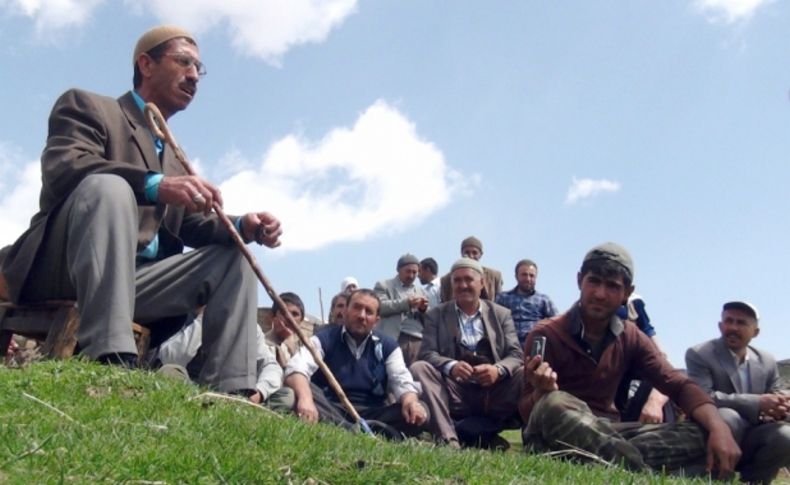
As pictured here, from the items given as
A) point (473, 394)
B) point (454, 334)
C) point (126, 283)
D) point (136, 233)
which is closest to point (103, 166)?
point (136, 233)

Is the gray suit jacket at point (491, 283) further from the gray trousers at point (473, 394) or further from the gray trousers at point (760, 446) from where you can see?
the gray trousers at point (760, 446)

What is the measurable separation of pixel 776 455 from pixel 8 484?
5688 mm

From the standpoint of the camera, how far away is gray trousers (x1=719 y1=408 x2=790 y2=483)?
6945 mm

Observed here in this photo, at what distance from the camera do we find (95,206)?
4.96 meters

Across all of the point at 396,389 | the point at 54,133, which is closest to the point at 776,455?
the point at 396,389

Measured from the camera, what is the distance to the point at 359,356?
8.57m

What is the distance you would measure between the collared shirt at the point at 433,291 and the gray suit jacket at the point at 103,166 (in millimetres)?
6553

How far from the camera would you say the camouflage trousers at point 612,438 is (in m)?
5.73

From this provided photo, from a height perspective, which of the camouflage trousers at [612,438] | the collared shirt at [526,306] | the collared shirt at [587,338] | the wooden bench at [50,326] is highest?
the collared shirt at [526,306]

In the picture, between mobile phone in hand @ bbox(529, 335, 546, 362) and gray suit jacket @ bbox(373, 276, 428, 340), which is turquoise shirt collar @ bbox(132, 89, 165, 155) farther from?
gray suit jacket @ bbox(373, 276, 428, 340)

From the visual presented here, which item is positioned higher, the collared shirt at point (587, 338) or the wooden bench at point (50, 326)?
the collared shirt at point (587, 338)

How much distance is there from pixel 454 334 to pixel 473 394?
0.76 m

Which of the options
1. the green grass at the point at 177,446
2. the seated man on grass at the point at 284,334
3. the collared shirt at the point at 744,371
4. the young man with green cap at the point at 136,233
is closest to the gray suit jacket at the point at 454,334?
the seated man on grass at the point at 284,334

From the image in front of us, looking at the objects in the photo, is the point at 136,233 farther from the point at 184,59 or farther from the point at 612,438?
the point at 612,438
